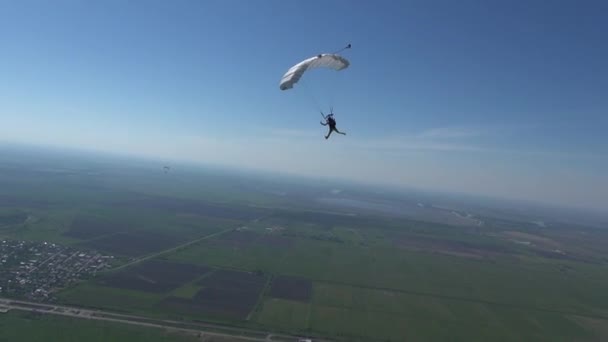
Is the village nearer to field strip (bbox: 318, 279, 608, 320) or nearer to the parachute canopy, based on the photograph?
field strip (bbox: 318, 279, 608, 320)

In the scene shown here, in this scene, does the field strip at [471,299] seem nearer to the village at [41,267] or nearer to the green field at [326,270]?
the green field at [326,270]

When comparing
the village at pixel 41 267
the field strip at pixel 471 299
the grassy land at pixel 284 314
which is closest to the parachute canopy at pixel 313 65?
the grassy land at pixel 284 314

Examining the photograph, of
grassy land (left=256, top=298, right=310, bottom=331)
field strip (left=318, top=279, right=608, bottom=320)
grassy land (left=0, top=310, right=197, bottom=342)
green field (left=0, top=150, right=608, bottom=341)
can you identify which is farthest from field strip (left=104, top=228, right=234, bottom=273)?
field strip (left=318, top=279, right=608, bottom=320)

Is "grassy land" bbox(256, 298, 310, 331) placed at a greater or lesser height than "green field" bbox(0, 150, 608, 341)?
lesser

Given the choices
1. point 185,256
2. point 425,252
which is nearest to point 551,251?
point 425,252

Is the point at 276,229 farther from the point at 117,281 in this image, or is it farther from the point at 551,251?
the point at 551,251
